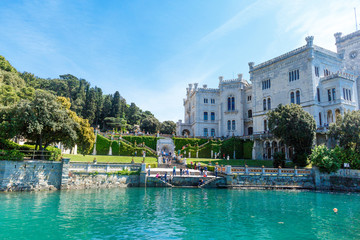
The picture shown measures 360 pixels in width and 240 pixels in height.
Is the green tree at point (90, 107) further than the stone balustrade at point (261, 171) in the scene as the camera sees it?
Yes

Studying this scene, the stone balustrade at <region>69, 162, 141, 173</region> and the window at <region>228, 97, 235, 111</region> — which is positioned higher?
the window at <region>228, 97, 235, 111</region>

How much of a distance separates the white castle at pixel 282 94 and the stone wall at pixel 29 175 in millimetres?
34372

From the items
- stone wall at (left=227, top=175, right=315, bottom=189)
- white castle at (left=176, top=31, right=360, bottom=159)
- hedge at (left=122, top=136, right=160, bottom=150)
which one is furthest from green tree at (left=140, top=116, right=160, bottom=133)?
stone wall at (left=227, top=175, right=315, bottom=189)

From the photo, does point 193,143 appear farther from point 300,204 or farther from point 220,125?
point 300,204

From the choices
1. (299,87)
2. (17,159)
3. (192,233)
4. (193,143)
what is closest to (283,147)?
(299,87)

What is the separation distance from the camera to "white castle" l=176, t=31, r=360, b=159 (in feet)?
128

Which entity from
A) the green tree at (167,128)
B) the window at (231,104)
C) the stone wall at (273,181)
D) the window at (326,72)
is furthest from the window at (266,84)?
the green tree at (167,128)

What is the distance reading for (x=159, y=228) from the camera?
38.3 feet

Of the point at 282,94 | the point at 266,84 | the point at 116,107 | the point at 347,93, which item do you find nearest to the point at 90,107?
the point at 116,107

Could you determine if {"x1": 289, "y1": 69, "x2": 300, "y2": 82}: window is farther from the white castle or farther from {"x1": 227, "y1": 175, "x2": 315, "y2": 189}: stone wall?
{"x1": 227, "y1": 175, "x2": 315, "y2": 189}: stone wall

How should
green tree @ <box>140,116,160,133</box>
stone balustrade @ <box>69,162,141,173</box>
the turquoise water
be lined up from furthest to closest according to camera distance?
green tree @ <box>140,116,160,133</box>, stone balustrade @ <box>69,162,141,173</box>, the turquoise water

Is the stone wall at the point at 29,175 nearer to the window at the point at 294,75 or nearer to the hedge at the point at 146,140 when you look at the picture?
the hedge at the point at 146,140

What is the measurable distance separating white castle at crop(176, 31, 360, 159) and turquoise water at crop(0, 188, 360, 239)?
76.8 ft

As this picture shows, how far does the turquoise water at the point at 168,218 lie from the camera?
11.0 metres
